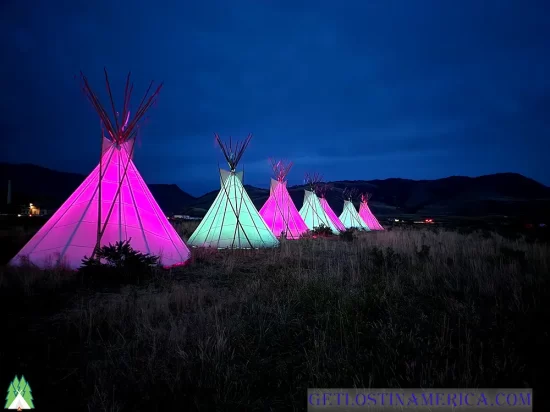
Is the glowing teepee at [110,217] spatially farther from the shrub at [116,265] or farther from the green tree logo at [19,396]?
the green tree logo at [19,396]

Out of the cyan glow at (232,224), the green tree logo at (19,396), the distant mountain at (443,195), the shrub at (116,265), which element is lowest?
the green tree logo at (19,396)

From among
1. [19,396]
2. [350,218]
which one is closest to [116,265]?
[19,396]

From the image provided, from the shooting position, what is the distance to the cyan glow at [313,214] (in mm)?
15441

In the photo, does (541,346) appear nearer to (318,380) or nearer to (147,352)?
(318,380)

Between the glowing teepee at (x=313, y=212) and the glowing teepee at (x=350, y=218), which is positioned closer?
the glowing teepee at (x=313, y=212)

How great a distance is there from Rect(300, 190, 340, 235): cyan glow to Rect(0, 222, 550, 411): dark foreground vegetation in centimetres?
→ 1130

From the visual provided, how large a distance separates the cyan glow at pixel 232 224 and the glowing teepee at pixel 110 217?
258 cm

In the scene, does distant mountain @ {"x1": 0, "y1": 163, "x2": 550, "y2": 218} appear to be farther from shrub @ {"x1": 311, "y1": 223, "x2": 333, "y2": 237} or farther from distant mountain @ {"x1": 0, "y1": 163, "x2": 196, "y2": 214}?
shrub @ {"x1": 311, "y1": 223, "x2": 333, "y2": 237}

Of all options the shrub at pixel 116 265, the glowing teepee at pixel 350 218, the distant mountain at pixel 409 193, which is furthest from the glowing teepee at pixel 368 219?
the shrub at pixel 116 265

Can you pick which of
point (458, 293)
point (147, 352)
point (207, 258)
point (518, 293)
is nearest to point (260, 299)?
point (147, 352)

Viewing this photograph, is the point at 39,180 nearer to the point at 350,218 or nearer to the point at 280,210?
the point at 350,218

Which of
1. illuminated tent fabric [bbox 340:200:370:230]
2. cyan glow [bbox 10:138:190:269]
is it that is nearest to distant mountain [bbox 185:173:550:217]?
illuminated tent fabric [bbox 340:200:370:230]

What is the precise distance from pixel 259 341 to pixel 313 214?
529 inches

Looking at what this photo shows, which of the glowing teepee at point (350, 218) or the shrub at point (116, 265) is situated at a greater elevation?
the glowing teepee at point (350, 218)
